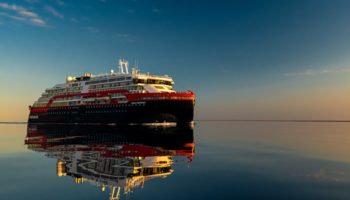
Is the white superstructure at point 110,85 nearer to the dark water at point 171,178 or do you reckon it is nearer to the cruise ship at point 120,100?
the cruise ship at point 120,100

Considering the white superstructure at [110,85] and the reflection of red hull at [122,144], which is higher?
the white superstructure at [110,85]

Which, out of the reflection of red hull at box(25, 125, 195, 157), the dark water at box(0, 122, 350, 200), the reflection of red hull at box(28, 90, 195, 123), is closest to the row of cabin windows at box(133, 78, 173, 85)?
the reflection of red hull at box(28, 90, 195, 123)

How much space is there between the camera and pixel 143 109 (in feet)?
238

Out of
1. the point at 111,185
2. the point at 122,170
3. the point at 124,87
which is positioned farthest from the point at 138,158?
the point at 124,87

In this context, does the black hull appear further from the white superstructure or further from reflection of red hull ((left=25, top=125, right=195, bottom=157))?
reflection of red hull ((left=25, top=125, right=195, bottom=157))

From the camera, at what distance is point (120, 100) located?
254ft

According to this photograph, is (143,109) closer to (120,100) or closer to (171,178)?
(120,100)

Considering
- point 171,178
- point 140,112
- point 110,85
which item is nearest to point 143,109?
point 140,112

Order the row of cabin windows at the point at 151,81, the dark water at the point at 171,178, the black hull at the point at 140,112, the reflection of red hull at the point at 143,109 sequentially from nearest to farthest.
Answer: the dark water at the point at 171,178
the reflection of red hull at the point at 143,109
the black hull at the point at 140,112
the row of cabin windows at the point at 151,81

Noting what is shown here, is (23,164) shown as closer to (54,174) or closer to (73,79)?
(54,174)

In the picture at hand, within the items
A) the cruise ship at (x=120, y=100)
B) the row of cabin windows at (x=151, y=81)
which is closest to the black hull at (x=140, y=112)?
the cruise ship at (x=120, y=100)

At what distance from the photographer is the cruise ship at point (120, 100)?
236ft

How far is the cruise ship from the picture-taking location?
236 feet

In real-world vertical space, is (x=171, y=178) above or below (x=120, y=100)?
below
